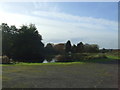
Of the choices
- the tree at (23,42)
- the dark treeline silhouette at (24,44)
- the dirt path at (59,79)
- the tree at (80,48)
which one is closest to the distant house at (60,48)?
the tree at (80,48)

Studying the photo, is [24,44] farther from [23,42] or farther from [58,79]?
[58,79]

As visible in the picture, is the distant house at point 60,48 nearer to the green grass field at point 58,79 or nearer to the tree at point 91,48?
the tree at point 91,48

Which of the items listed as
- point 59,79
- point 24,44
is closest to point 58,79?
point 59,79

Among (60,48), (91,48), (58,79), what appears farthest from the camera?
(60,48)

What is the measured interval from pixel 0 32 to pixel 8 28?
9.83ft

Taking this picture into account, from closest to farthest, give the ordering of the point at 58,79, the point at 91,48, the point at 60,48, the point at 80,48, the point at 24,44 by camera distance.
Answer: the point at 58,79
the point at 24,44
the point at 91,48
the point at 80,48
the point at 60,48

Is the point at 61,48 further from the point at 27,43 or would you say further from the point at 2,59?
the point at 2,59

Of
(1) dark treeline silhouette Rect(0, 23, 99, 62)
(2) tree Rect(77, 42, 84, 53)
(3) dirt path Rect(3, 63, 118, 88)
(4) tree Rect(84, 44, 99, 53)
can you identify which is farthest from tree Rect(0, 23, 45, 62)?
(3) dirt path Rect(3, 63, 118, 88)

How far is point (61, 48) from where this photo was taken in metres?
53.2

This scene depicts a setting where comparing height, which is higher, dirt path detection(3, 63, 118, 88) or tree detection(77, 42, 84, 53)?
tree detection(77, 42, 84, 53)

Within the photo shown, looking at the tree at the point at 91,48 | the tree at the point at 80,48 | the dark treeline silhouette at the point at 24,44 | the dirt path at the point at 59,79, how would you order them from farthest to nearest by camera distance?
1. the tree at the point at 80,48
2. the tree at the point at 91,48
3. the dark treeline silhouette at the point at 24,44
4. the dirt path at the point at 59,79

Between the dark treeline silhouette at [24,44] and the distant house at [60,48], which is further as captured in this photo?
the distant house at [60,48]

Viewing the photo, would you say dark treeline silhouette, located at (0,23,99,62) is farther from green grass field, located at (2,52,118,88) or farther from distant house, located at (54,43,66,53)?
green grass field, located at (2,52,118,88)

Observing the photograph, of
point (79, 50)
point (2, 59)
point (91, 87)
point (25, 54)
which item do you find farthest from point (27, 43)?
point (91, 87)
